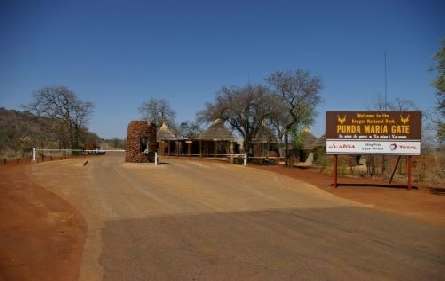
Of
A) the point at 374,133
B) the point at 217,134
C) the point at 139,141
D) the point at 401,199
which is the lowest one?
the point at 401,199

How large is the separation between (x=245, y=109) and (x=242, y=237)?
33.3 m

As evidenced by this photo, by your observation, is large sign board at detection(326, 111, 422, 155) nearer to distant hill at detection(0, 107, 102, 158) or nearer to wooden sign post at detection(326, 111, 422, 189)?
wooden sign post at detection(326, 111, 422, 189)

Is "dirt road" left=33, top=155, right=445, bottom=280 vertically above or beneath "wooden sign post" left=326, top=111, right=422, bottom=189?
beneath

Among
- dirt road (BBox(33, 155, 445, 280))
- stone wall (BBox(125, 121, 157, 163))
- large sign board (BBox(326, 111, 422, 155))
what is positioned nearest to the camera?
A: dirt road (BBox(33, 155, 445, 280))

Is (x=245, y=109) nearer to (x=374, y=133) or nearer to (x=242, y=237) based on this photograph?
(x=374, y=133)

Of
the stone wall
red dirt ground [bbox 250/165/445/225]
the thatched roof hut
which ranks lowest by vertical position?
red dirt ground [bbox 250/165/445/225]

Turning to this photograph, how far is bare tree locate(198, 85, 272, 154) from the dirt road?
23008 mm

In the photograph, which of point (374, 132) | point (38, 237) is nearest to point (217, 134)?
point (374, 132)

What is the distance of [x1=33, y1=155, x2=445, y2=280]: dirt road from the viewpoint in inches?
310

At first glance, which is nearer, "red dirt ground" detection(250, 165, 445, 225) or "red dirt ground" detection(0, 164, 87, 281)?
"red dirt ground" detection(0, 164, 87, 281)

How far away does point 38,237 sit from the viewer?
10133mm

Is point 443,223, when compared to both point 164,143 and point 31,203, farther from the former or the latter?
point 164,143

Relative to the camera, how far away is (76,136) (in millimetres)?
58344

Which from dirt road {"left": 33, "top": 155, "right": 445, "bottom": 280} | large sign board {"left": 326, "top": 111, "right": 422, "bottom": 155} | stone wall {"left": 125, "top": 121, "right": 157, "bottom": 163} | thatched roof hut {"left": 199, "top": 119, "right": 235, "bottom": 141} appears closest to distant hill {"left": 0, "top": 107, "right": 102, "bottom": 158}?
thatched roof hut {"left": 199, "top": 119, "right": 235, "bottom": 141}
